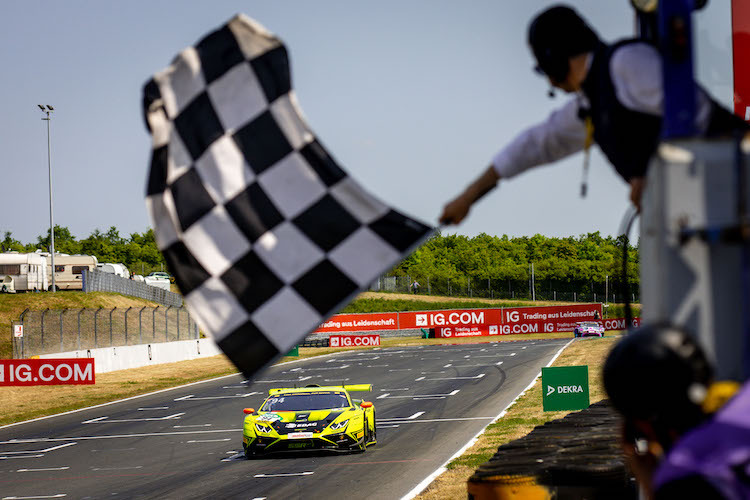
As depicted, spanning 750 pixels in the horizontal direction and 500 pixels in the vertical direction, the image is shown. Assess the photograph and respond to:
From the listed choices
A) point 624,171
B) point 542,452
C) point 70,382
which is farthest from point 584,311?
point 624,171

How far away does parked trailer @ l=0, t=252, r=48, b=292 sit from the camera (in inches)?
2511

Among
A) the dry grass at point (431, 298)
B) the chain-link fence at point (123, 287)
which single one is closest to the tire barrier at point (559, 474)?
the chain-link fence at point (123, 287)

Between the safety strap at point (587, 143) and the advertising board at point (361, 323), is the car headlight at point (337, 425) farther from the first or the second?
the advertising board at point (361, 323)

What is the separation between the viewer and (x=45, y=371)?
105 ft

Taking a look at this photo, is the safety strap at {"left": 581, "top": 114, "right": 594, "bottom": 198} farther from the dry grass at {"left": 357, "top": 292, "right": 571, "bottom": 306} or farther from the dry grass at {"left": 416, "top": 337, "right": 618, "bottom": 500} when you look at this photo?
the dry grass at {"left": 357, "top": 292, "right": 571, "bottom": 306}

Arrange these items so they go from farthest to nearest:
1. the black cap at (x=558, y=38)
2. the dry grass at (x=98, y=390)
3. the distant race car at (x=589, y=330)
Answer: the distant race car at (x=589, y=330) → the dry grass at (x=98, y=390) → the black cap at (x=558, y=38)

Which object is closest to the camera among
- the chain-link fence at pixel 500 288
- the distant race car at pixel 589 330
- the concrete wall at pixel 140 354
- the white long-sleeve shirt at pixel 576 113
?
the white long-sleeve shirt at pixel 576 113

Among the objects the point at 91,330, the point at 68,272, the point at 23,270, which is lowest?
the point at 91,330

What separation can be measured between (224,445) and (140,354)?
90.0 feet

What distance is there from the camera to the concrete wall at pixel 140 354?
41594 mm

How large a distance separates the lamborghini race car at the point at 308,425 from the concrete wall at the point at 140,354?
22.9m

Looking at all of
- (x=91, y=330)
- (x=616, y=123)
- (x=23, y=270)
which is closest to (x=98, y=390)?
(x=91, y=330)

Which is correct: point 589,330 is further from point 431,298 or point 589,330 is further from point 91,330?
point 431,298

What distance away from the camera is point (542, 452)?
7328 mm
